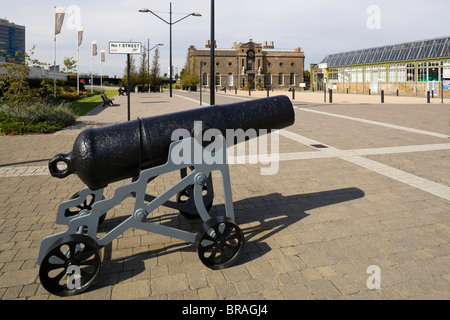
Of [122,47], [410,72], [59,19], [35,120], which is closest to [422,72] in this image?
[410,72]

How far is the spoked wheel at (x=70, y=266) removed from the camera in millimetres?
2873

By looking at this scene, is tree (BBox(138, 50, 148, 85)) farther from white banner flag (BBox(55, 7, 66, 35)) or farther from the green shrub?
the green shrub

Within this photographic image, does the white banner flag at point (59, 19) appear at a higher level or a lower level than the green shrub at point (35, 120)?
higher

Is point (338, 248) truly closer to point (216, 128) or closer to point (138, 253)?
point (216, 128)

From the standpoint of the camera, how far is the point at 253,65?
90312 mm

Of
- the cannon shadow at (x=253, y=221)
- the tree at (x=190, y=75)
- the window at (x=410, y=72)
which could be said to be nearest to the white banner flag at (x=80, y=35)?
the tree at (x=190, y=75)

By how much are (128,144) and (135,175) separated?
1.15ft

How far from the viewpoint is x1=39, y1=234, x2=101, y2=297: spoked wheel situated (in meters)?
2.87

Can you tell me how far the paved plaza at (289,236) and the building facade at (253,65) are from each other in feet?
268

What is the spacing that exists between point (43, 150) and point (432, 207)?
27.2ft

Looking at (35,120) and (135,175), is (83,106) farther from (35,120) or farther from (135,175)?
(135,175)

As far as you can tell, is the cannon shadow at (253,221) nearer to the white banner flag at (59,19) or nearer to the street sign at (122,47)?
the street sign at (122,47)
